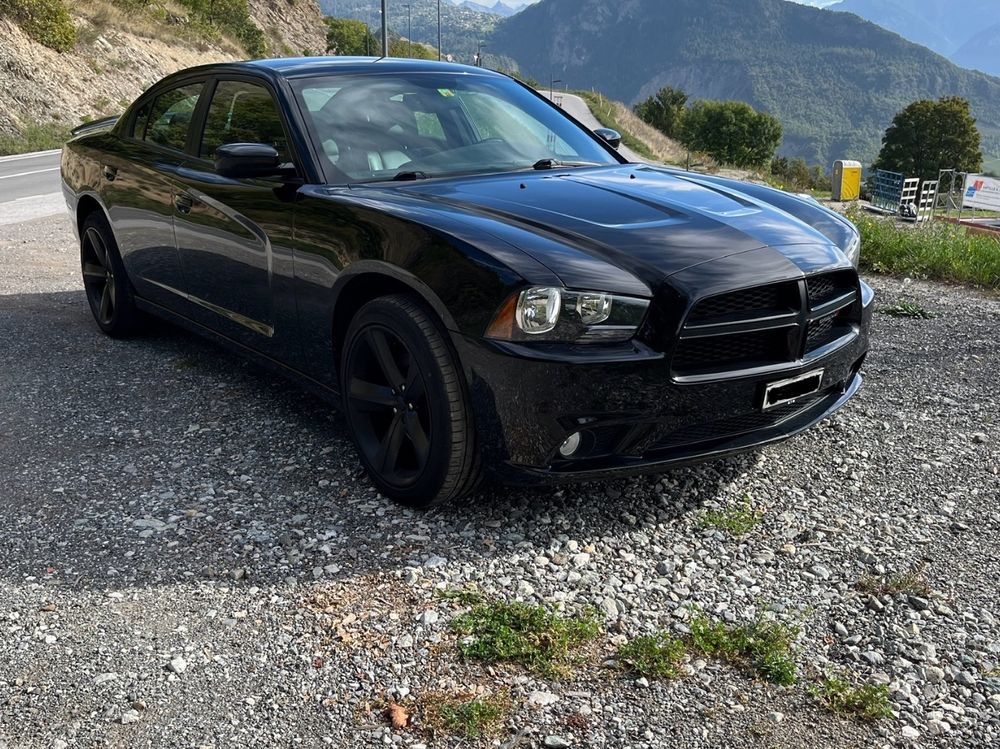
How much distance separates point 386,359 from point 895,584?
6.19ft

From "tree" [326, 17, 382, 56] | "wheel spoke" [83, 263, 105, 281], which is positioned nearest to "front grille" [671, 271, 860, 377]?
"wheel spoke" [83, 263, 105, 281]

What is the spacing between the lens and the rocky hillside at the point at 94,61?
31984mm

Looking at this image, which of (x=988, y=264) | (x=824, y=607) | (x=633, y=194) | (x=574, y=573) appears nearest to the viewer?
(x=824, y=607)

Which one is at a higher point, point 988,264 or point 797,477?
point 988,264

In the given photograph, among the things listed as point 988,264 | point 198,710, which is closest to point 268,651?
point 198,710

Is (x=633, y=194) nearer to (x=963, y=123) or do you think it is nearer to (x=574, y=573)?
(x=574, y=573)

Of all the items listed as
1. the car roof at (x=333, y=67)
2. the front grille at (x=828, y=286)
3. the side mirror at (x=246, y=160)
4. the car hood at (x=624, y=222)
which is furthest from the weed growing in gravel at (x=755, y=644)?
the car roof at (x=333, y=67)

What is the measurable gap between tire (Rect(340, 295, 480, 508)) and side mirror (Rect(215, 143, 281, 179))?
860mm

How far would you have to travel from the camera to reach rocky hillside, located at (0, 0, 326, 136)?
1259 inches

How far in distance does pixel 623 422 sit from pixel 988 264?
618cm

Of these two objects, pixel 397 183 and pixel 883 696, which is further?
pixel 397 183

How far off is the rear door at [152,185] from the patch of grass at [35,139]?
22961mm

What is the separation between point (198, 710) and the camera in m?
2.55

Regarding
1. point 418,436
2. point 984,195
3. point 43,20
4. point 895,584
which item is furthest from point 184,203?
point 984,195
